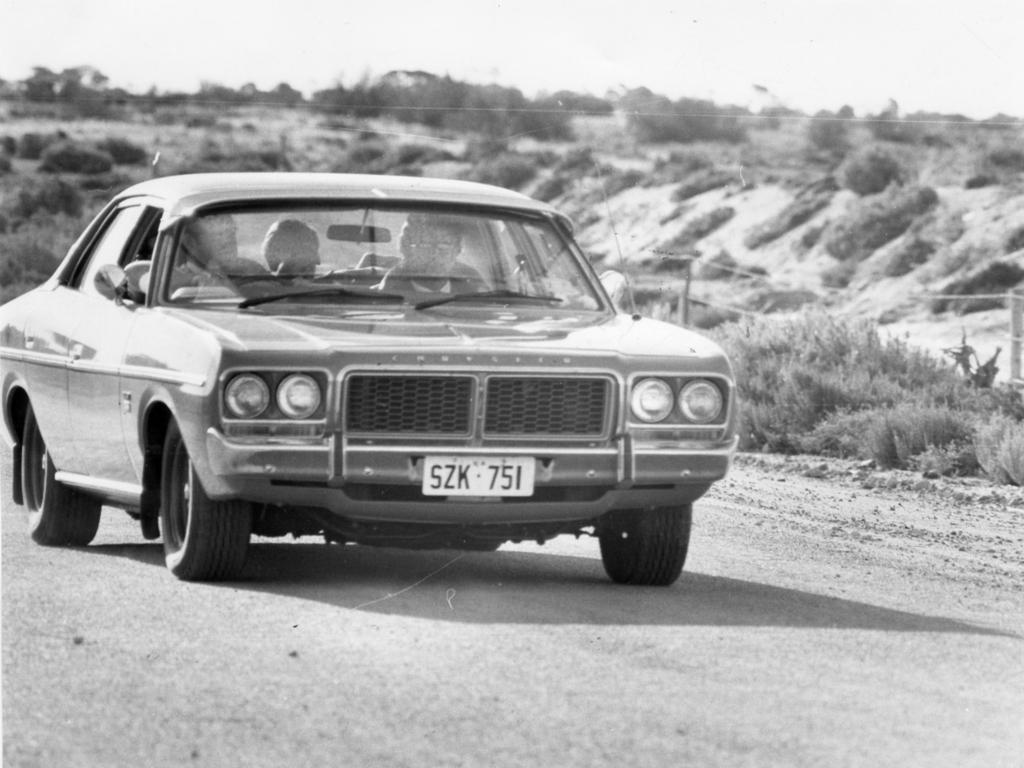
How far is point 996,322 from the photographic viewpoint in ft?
110

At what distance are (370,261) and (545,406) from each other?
1.36 metres

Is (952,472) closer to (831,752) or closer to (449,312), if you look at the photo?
(449,312)

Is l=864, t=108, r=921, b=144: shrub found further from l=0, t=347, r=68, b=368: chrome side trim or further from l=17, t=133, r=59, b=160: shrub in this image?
l=0, t=347, r=68, b=368: chrome side trim

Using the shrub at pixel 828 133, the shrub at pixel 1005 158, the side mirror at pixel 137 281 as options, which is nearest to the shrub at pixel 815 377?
the side mirror at pixel 137 281

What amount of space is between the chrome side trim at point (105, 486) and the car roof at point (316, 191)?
116cm

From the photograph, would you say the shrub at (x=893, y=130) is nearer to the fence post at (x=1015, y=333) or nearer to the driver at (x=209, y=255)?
the fence post at (x=1015, y=333)

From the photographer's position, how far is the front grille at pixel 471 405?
28.8 feet

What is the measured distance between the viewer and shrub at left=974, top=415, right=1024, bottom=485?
641 inches

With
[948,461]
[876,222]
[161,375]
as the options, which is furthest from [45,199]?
[161,375]

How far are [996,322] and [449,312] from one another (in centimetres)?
2492

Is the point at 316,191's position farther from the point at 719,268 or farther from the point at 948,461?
the point at 719,268

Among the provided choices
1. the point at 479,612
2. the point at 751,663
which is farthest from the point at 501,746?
the point at 479,612

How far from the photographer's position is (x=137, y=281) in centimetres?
991

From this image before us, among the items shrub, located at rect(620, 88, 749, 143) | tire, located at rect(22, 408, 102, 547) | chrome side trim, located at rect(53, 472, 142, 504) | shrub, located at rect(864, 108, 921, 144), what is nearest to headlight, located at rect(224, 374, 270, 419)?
chrome side trim, located at rect(53, 472, 142, 504)
